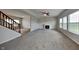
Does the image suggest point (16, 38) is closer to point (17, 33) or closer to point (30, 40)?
point (17, 33)

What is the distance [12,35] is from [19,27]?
31.4 inches

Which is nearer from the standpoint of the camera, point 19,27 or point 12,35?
point 19,27

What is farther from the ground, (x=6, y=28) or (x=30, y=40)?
(x=6, y=28)

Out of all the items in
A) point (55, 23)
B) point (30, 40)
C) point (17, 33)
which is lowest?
point (30, 40)

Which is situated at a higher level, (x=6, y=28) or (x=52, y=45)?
(x=6, y=28)
